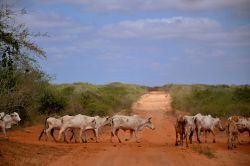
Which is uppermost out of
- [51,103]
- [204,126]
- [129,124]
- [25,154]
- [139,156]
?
[51,103]

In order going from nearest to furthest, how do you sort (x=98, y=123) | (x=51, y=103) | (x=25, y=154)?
(x=25, y=154), (x=98, y=123), (x=51, y=103)

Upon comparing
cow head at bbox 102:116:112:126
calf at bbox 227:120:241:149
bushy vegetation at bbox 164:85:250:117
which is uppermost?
bushy vegetation at bbox 164:85:250:117

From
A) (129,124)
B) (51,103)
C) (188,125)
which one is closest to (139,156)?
(188,125)

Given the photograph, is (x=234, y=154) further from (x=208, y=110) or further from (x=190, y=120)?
(x=208, y=110)

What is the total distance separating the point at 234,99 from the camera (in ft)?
133

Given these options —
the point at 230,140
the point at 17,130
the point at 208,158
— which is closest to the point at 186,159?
the point at 208,158

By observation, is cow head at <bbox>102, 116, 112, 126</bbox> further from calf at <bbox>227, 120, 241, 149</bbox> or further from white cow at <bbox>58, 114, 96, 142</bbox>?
calf at <bbox>227, 120, 241, 149</bbox>

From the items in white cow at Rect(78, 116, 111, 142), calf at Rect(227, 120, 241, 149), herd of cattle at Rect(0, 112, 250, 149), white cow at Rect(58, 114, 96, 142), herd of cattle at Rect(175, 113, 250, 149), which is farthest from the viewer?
white cow at Rect(78, 116, 111, 142)

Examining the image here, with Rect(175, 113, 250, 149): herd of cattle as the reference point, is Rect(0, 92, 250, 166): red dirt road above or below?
below

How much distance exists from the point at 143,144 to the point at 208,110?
522 inches

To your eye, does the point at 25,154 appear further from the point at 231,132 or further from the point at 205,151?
the point at 231,132

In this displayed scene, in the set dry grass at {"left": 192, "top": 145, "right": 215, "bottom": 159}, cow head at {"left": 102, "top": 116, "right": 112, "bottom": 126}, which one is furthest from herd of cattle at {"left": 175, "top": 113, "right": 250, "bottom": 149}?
cow head at {"left": 102, "top": 116, "right": 112, "bottom": 126}

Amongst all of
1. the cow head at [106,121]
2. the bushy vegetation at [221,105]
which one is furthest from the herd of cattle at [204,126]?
the bushy vegetation at [221,105]

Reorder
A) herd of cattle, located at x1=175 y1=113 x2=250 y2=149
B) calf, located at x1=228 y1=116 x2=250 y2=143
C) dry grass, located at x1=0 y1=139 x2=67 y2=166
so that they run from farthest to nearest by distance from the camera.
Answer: calf, located at x1=228 y1=116 x2=250 y2=143
herd of cattle, located at x1=175 y1=113 x2=250 y2=149
dry grass, located at x1=0 y1=139 x2=67 y2=166
